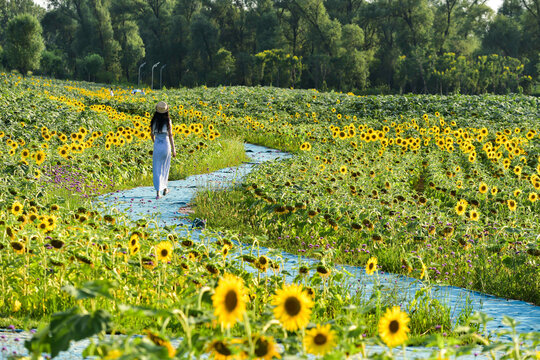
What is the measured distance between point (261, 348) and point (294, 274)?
3.81 metres

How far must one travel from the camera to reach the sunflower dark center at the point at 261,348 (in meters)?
1.86

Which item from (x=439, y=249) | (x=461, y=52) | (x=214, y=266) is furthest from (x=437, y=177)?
(x=461, y=52)

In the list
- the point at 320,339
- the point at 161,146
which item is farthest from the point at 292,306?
the point at 161,146

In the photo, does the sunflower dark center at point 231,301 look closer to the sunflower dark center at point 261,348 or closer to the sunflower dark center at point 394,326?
the sunflower dark center at point 261,348

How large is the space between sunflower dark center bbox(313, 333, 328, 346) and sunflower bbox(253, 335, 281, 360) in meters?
0.16

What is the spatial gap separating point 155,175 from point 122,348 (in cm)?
804

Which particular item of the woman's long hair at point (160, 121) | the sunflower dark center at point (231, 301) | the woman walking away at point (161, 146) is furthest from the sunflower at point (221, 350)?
the woman's long hair at point (160, 121)

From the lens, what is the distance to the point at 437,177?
927cm

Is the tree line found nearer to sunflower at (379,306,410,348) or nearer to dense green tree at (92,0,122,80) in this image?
dense green tree at (92,0,122,80)

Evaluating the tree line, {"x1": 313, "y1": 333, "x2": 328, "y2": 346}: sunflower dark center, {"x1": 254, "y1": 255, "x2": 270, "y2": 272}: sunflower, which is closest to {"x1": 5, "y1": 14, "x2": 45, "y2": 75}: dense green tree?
the tree line

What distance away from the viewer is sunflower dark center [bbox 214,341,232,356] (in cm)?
180

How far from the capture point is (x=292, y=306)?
1957 millimetres

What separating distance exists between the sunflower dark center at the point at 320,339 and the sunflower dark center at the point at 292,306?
0.11 metres

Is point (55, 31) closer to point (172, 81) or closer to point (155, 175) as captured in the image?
point (172, 81)
